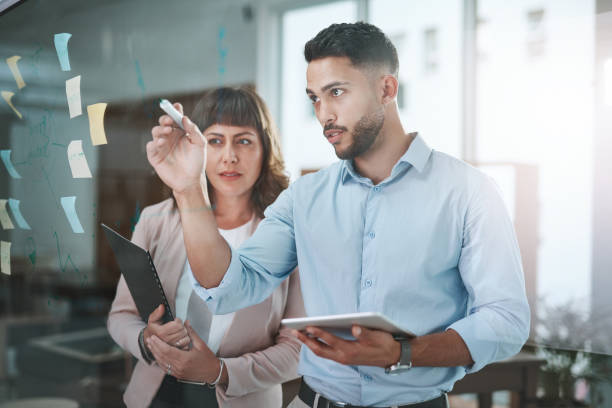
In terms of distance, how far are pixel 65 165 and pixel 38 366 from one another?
41.1 inches

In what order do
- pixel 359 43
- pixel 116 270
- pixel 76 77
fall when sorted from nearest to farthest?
pixel 359 43 < pixel 116 270 < pixel 76 77

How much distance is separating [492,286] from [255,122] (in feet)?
2.78

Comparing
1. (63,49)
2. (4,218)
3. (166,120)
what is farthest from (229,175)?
(4,218)

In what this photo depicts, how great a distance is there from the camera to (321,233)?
138 cm

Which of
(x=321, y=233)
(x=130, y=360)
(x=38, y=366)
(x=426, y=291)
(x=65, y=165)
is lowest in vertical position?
(x=38, y=366)

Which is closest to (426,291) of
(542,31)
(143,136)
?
(542,31)

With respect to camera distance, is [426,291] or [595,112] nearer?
[595,112]

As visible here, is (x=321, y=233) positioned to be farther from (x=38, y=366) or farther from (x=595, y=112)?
(x=38, y=366)

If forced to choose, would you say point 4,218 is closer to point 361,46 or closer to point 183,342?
point 183,342

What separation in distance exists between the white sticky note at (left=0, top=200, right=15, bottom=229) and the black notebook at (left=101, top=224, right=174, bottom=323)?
808 mm

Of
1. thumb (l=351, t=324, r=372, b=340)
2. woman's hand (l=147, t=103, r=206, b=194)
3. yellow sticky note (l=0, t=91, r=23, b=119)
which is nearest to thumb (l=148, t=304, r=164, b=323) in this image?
woman's hand (l=147, t=103, r=206, b=194)

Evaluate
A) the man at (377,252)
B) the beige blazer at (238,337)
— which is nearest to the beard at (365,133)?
the man at (377,252)

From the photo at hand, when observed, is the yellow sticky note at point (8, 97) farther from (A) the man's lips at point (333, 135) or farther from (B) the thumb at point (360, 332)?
(B) the thumb at point (360, 332)

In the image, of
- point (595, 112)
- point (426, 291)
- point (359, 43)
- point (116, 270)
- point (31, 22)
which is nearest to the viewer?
point (595, 112)
